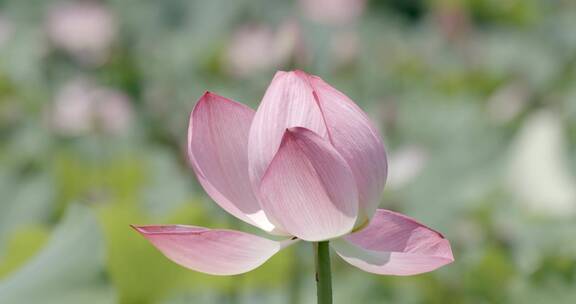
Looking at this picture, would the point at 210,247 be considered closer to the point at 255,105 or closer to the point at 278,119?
the point at 278,119

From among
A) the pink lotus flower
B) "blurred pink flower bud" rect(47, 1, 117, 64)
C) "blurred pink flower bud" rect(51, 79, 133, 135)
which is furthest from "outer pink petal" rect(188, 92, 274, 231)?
"blurred pink flower bud" rect(47, 1, 117, 64)

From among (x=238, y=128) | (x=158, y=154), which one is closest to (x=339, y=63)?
(x=158, y=154)

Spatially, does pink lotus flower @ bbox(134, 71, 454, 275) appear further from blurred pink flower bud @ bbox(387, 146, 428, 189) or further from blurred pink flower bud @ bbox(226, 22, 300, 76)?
blurred pink flower bud @ bbox(226, 22, 300, 76)

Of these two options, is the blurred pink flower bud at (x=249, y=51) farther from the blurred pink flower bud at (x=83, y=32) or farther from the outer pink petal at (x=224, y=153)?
the outer pink petal at (x=224, y=153)

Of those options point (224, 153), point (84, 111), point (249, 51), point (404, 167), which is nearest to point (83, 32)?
point (249, 51)

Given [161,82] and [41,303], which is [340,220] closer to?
[41,303]

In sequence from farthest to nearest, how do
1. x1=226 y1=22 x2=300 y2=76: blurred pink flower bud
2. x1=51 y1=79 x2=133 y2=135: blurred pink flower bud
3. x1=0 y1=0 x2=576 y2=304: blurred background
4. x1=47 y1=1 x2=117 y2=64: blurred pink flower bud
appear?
x1=47 y1=1 x2=117 y2=64: blurred pink flower bud → x1=226 y1=22 x2=300 y2=76: blurred pink flower bud → x1=51 y1=79 x2=133 y2=135: blurred pink flower bud → x1=0 y1=0 x2=576 y2=304: blurred background

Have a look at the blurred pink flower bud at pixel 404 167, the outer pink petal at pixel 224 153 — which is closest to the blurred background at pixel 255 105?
the blurred pink flower bud at pixel 404 167
